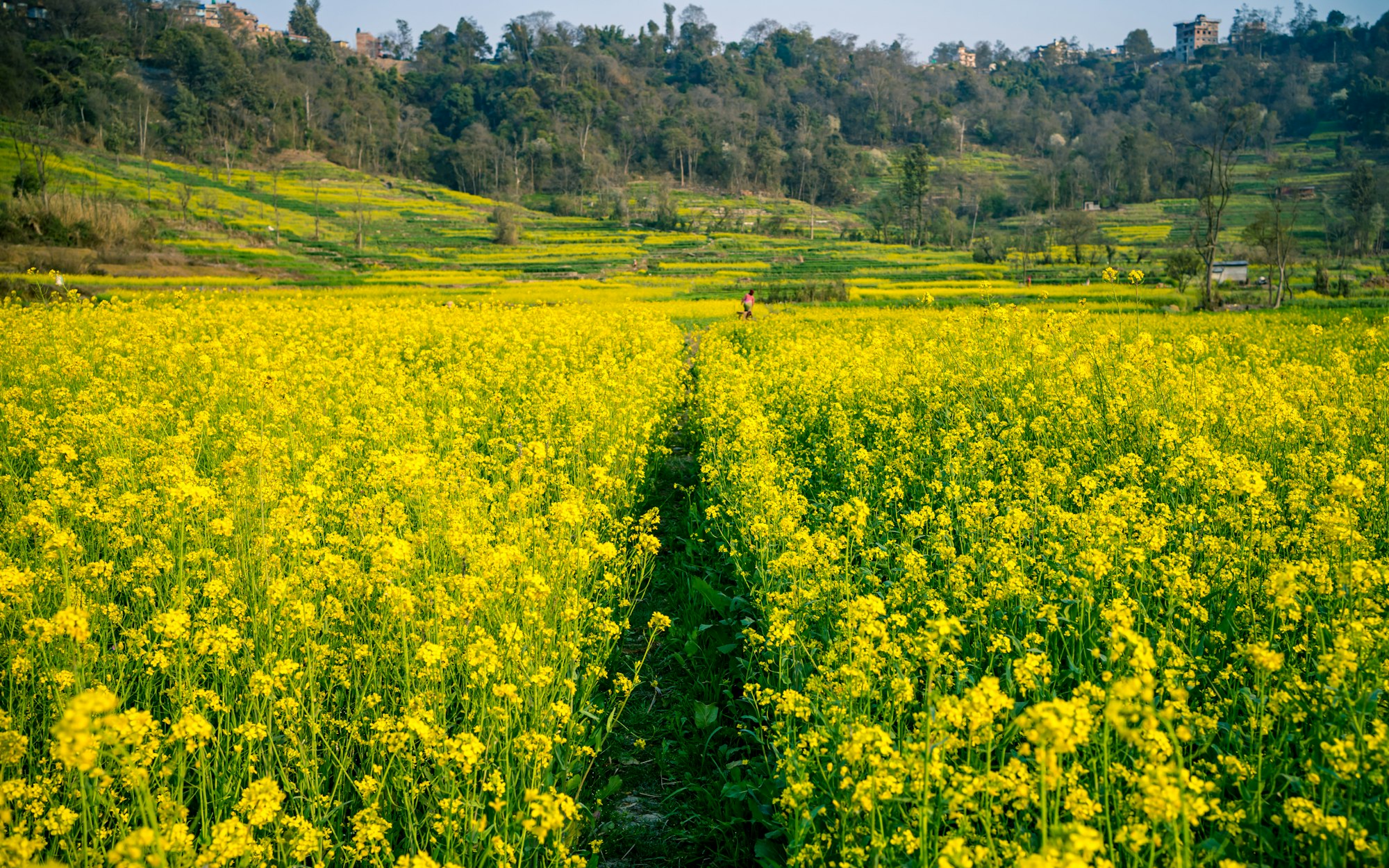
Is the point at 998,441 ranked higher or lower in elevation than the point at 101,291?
lower

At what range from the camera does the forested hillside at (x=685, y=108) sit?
8662 centimetres

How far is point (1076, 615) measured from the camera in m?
4.01

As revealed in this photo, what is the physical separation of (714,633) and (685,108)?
5228 inches

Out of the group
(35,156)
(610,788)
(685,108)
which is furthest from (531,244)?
(685,108)

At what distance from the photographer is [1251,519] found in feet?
14.6

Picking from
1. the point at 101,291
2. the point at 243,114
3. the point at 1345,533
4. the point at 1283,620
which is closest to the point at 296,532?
the point at 1283,620

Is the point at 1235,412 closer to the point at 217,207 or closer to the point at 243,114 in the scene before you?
the point at 217,207

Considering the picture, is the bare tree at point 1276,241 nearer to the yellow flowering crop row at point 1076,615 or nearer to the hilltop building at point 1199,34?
the yellow flowering crop row at point 1076,615

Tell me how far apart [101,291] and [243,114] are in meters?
80.6

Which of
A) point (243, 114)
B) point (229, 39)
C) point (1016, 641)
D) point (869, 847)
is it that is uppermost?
point (229, 39)

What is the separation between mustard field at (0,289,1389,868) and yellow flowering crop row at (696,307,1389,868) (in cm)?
3

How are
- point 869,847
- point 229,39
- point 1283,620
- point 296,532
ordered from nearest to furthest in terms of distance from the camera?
point 869,847 < point 1283,620 < point 296,532 < point 229,39

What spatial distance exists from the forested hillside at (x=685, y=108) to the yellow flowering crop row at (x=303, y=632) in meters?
57.7

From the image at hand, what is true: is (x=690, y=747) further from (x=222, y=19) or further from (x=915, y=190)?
(x=222, y=19)
